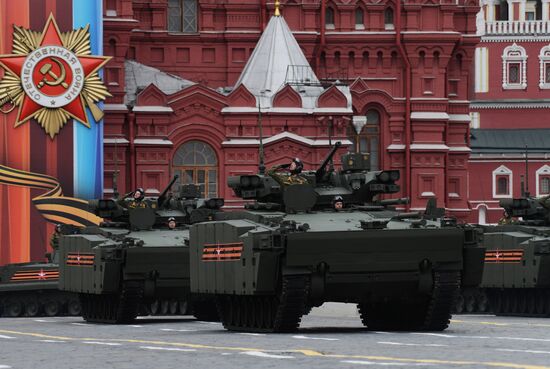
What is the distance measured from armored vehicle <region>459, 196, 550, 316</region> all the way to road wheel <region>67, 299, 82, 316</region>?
8.79 metres

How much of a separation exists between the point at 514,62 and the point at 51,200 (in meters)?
57.8

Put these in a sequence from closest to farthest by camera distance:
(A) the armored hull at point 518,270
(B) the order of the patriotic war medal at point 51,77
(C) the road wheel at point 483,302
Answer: (A) the armored hull at point 518,270 → (C) the road wheel at point 483,302 → (B) the order of the patriotic war medal at point 51,77

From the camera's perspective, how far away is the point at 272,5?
190 ft

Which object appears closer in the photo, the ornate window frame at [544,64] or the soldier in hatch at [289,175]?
the soldier in hatch at [289,175]

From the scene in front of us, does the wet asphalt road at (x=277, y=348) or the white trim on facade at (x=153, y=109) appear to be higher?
the white trim on facade at (x=153, y=109)

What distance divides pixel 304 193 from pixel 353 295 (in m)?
2.35

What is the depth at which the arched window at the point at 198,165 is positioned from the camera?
54.4 metres

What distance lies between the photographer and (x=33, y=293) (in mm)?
38750

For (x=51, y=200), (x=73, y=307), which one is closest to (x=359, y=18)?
(x=51, y=200)

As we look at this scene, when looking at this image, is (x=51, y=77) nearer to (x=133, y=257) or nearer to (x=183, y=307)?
(x=183, y=307)

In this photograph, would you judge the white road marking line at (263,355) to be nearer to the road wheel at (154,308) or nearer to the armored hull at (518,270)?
the armored hull at (518,270)

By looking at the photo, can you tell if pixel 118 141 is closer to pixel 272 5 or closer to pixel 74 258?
pixel 272 5

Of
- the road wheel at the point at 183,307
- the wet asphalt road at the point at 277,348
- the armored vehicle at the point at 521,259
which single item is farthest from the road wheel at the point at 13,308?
the wet asphalt road at the point at 277,348

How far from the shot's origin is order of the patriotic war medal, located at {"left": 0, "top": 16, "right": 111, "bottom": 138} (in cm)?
5069
